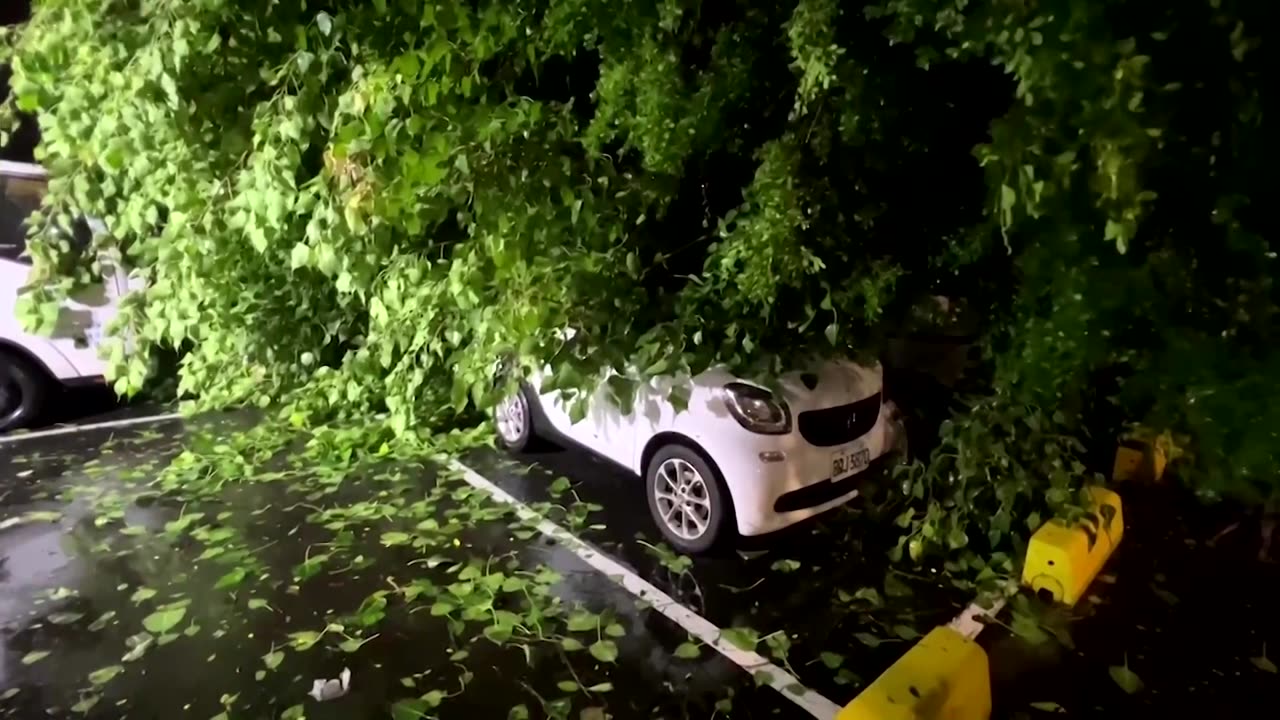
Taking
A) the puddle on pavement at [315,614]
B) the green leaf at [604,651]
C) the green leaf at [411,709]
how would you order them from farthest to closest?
the green leaf at [604,651], the puddle on pavement at [315,614], the green leaf at [411,709]

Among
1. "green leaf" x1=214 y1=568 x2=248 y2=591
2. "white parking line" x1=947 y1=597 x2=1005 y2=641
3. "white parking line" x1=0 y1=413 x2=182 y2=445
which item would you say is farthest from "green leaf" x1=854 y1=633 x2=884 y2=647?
"white parking line" x1=0 y1=413 x2=182 y2=445

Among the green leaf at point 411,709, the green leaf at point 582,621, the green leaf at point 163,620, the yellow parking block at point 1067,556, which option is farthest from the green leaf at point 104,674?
the yellow parking block at point 1067,556

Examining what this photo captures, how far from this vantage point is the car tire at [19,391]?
6285 mm

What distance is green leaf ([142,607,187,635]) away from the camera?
3.75 metres

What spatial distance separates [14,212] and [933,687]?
6.47 meters

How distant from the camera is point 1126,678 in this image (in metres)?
3.48

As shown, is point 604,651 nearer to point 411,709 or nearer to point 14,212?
point 411,709

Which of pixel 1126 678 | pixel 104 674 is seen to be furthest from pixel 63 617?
pixel 1126 678

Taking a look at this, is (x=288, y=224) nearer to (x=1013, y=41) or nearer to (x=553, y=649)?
(x=553, y=649)

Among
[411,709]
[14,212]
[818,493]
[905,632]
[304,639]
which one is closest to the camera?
[411,709]

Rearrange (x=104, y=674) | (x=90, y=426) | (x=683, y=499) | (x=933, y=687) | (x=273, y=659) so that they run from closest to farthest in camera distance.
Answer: (x=933, y=687)
(x=104, y=674)
(x=273, y=659)
(x=683, y=499)
(x=90, y=426)

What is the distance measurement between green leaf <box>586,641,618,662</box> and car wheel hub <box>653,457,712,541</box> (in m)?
0.88

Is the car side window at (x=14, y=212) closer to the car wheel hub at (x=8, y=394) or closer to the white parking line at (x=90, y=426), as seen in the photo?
the car wheel hub at (x=8, y=394)

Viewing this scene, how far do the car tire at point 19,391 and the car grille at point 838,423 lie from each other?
5.54m
